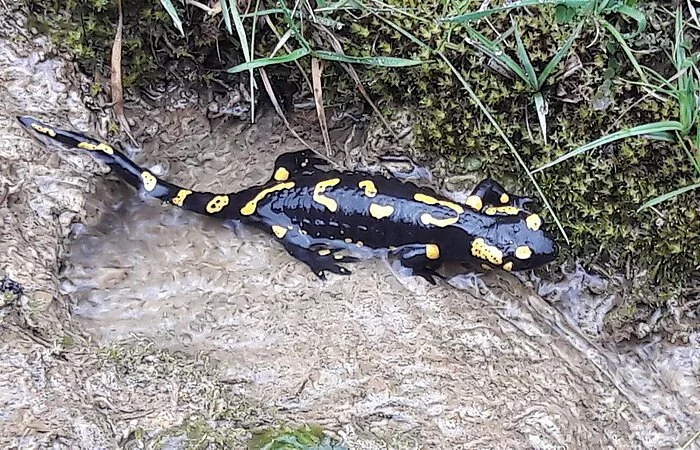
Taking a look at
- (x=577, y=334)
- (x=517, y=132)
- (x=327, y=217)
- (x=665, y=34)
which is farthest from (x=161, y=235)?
(x=665, y=34)

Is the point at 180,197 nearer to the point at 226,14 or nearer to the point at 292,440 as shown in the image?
the point at 226,14

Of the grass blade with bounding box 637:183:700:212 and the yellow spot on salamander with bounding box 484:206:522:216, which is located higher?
the grass blade with bounding box 637:183:700:212

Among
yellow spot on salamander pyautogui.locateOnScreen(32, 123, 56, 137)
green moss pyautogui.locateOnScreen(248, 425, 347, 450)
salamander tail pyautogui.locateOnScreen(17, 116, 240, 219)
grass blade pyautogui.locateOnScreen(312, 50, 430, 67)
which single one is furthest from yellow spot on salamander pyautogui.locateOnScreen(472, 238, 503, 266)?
yellow spot on salamander pyautogui.locateOnScreen(32, 123, 56, 137)

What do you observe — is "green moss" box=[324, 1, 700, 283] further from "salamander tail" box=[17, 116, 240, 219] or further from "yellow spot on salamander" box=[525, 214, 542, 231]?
"salamander tail" box=[17, 116, 240, 219]

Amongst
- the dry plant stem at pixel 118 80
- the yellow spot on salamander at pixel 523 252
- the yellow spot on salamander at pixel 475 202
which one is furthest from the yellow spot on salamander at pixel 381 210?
the dry plant stem at pixel 118 80

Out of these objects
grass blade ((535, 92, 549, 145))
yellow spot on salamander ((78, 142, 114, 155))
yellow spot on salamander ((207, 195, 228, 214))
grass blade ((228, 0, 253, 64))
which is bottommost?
yellow spot on salamander ((207, 195, 228, 214))

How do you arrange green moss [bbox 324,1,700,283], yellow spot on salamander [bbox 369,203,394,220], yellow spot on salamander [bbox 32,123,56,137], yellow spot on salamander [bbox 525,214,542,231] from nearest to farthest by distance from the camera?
green moss [bbox 324,1,700,283]
yellow spot on salamander [bbox 32,123,56,137]
yellow spot on salamander [bbox 525,214,542,231]
yellow spot on salamander [bbox 369,203,394,220]

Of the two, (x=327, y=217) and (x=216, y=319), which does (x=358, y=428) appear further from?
(x=327, y=217)
